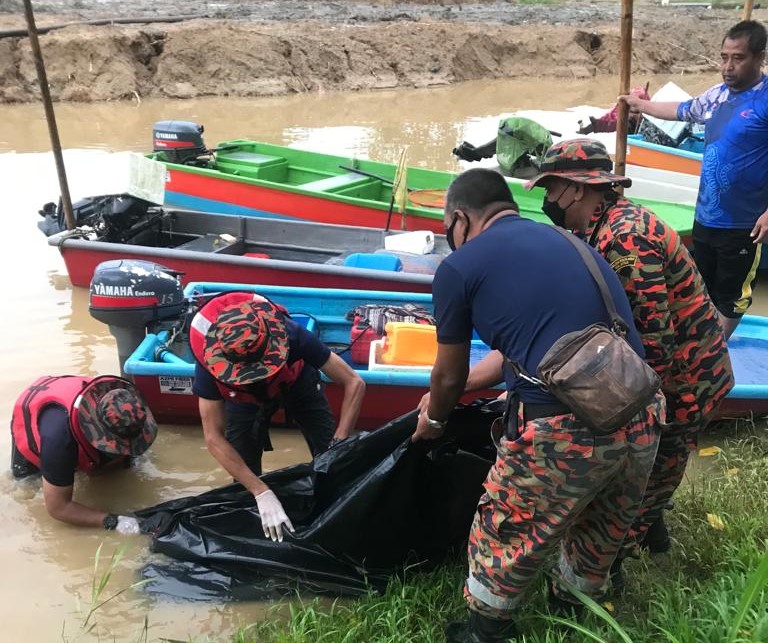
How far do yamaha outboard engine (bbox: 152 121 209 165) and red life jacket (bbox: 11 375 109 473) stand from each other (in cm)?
512

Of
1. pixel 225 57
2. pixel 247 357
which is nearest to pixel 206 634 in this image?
pixel 247 357

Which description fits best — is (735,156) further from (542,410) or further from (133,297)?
(133,297)

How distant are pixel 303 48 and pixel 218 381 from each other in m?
19.7

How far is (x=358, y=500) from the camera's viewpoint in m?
2.91

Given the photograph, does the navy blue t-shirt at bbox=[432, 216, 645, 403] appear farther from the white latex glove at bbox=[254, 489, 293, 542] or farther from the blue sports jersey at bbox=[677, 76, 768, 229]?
the blue sports jersey at bbox=[677, 76, 768, 229]

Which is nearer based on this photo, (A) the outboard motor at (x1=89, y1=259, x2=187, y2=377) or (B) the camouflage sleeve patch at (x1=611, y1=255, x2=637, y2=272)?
(B) the camouflage sleeve patch at (x1=611, y1=255, x2=637, y2=272)

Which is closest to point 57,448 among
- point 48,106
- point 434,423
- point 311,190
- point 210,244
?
point 434,423

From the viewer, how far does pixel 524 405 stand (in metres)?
2.26

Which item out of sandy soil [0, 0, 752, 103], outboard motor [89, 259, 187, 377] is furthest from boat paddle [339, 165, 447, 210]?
sandy soil [0, 0, 752, 103]

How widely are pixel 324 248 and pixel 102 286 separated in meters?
2.81

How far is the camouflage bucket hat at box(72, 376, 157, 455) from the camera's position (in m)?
3.46

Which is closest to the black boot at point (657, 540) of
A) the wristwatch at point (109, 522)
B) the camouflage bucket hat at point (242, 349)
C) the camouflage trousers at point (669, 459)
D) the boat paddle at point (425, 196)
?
the camouflage trousers at point (669, 459)

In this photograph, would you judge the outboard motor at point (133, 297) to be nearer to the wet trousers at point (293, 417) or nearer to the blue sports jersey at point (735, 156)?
the wet trousers at point (293, 417)

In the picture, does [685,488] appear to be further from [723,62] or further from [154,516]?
[154,516]
